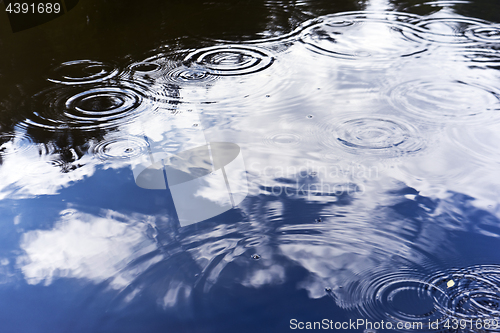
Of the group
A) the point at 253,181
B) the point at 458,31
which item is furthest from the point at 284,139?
the point at 458,31

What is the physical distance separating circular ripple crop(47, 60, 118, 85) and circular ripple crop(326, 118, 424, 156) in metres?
1.28

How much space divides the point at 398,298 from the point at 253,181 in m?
0.64

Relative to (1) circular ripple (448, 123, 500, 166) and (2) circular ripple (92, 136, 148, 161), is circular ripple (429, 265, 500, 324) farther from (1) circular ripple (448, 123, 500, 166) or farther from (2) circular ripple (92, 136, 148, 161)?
(2) circular ripple (92, 136, 148, 161)

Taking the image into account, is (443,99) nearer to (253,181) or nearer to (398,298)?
(253,181)

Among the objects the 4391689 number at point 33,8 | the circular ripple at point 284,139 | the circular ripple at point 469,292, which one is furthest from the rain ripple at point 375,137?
the 4391689 number at point 33,8

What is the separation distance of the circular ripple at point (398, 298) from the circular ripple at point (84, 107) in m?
1.27

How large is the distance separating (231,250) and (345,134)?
745 mm

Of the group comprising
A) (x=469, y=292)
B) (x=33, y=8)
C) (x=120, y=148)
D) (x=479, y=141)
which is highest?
(x=33, y=8)

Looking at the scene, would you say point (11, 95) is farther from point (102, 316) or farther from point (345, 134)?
point (345, 134)

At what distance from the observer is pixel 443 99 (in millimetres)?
1956

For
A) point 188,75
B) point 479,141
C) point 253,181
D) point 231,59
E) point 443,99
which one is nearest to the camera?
point 253,181

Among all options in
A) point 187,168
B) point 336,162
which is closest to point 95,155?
point 187,168

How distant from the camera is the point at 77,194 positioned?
1538 mm

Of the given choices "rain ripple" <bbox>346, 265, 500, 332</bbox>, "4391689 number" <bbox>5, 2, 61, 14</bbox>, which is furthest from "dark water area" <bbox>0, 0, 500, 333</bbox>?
"4391689 number" <bbox>5, 2, 61, 14</bbox>
